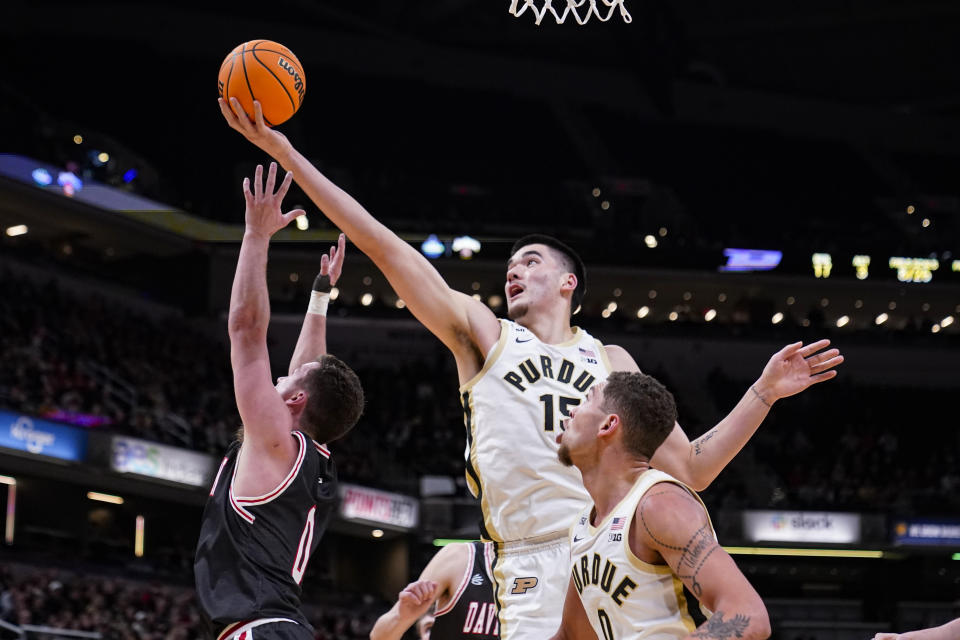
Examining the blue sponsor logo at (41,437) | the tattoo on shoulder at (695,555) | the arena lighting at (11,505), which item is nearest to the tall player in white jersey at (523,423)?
the tattoo on shoulder at (695,555)

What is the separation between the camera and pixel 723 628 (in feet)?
12.1

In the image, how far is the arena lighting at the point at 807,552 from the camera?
27.9 meters

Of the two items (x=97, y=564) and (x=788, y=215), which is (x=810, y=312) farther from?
(x=97, y=564)

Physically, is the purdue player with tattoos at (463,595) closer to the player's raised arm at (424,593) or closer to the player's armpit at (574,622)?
the player's raised arm at (424,593)

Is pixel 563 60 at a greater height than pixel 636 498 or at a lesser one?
greater

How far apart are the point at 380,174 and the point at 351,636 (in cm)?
1468

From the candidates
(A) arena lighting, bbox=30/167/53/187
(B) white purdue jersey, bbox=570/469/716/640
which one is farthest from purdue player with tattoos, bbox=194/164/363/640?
(A) arena lighting, bbox=30/167/53/187

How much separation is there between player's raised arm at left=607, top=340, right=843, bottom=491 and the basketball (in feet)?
7.31

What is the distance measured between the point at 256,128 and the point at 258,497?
1.44m

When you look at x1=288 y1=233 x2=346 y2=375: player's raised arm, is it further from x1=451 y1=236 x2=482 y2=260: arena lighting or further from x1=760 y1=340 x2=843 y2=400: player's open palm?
x1=451 y1=236 x2=482 y2=260: arena lighting

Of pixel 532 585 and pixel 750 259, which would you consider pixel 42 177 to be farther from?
pixel 532 585

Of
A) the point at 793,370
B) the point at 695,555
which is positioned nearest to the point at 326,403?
the point at 695,555

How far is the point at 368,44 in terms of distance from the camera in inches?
1491

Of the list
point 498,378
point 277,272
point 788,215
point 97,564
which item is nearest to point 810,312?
point 788,215
